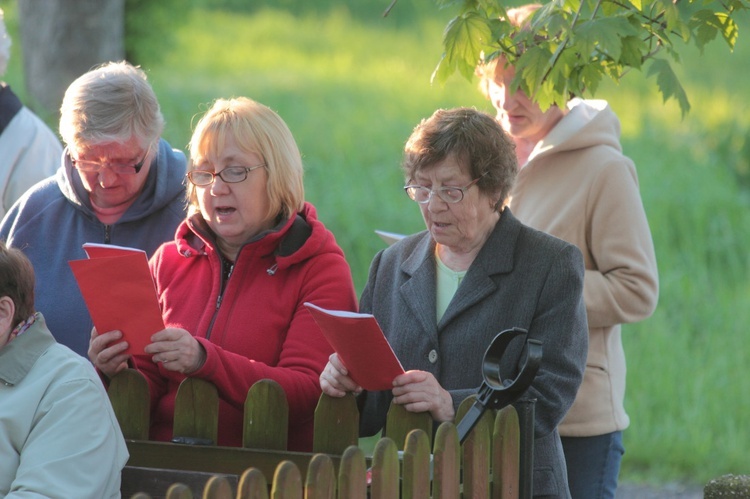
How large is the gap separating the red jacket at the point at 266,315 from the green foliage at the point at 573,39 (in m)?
0.66

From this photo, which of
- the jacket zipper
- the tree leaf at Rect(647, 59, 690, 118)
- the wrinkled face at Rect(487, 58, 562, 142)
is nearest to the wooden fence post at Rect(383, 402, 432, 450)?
the jacket zipper

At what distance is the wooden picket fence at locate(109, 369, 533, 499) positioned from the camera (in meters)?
2.69

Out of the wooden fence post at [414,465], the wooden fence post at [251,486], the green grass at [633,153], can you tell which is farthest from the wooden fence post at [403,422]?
the green grass at [633,153]

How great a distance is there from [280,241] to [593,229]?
1056 mm

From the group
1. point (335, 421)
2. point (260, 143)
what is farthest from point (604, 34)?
point (335, 421)

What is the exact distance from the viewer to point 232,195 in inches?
132

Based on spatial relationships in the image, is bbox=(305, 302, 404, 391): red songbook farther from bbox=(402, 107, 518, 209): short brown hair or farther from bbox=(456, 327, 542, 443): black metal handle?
bbox=(402, 107, 518, 209): short brown hair

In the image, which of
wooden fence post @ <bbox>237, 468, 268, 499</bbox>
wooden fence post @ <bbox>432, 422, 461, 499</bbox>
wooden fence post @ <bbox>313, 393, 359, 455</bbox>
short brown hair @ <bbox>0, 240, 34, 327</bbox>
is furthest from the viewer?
wooden fence post @ <bbox>313, 393, 359, 455</bbox>

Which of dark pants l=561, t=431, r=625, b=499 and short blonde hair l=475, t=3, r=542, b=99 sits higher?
short blonde hair l=475, t=3, r=542, b=99

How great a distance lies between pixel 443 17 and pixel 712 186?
21.0ft

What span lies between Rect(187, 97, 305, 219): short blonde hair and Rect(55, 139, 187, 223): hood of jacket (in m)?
0.38

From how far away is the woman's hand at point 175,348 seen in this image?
3.07 metres

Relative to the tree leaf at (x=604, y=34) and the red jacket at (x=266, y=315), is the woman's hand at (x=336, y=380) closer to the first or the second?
the red jacket at (x=266, y=315)

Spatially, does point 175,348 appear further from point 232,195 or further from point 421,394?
point 421,394
